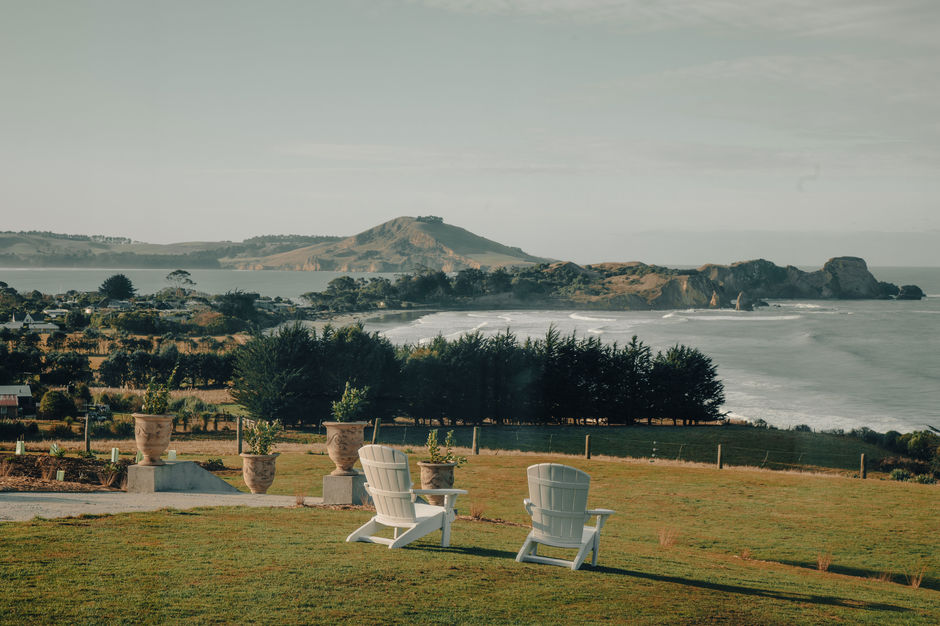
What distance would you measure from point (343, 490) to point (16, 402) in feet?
121

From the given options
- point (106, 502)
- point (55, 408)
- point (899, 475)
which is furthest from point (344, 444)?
point (55, 408)

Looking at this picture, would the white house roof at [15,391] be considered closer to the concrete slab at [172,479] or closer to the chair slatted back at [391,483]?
the concrete slab at [172,479]

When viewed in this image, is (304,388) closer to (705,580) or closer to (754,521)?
(754,521)

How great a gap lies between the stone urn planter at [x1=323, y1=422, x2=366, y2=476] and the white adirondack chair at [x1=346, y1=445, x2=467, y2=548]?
4.41m

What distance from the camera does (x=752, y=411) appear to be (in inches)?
2655

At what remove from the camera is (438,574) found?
8008mm

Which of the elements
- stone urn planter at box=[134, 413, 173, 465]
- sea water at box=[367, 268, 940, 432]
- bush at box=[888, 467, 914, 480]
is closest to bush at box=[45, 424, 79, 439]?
stone urn planter at box=[134, 413, 173, 465]

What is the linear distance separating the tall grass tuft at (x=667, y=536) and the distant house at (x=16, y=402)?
38.3 metres

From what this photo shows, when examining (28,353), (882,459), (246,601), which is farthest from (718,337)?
(246,601)

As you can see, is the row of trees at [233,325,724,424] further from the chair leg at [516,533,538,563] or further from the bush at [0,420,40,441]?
the chair leg at [516,533,538,563]

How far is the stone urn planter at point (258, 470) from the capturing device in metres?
15.2

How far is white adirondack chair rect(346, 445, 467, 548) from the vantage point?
29.9ft

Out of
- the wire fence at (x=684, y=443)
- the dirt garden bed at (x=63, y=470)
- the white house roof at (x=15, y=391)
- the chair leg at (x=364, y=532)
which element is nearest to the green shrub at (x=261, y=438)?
the dirt garden bed at (x=63, y=470)

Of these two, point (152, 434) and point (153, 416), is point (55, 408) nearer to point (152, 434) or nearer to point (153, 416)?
point (152, 434)
